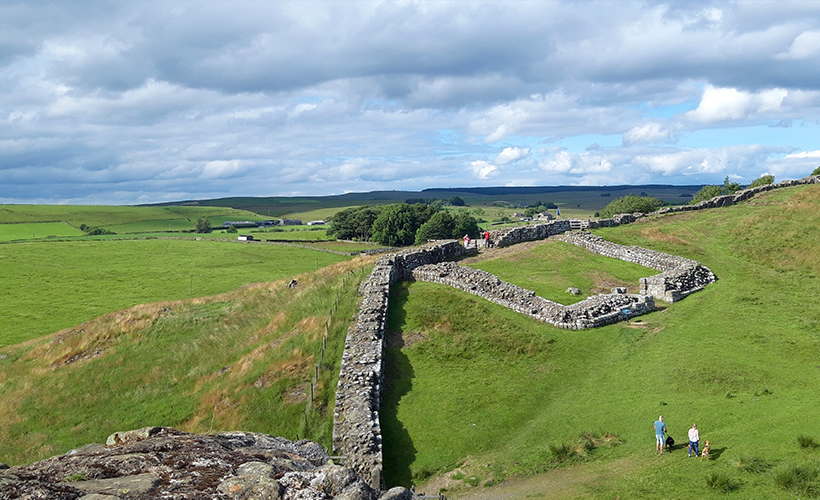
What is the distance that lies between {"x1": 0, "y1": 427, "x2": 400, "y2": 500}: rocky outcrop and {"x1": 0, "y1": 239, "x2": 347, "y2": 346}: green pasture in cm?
4769

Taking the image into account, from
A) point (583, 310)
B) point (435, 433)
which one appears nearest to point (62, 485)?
point (435, 433)

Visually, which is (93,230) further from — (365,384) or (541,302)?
(365,384)

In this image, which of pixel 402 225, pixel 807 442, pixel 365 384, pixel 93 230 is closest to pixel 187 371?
pixel 365 384

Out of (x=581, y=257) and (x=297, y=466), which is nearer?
(x=297, y=466)

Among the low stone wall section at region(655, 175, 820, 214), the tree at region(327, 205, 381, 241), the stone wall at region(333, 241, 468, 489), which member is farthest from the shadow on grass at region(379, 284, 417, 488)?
the tree at region(327, 205, 381, 241)

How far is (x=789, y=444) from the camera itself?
16812 millimetres

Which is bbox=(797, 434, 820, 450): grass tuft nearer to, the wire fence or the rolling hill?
the rolling hill

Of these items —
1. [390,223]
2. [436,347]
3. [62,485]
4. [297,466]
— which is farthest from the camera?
[390,223]

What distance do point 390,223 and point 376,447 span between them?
97.5 metres

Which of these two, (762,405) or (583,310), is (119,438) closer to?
(762,405)

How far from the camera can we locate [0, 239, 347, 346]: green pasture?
5900cm

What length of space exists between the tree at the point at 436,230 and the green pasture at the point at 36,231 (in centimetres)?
10004

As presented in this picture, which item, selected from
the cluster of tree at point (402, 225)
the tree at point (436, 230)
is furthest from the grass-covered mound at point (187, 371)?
the cluster of tree at point (402, 225)

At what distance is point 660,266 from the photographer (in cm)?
4088
